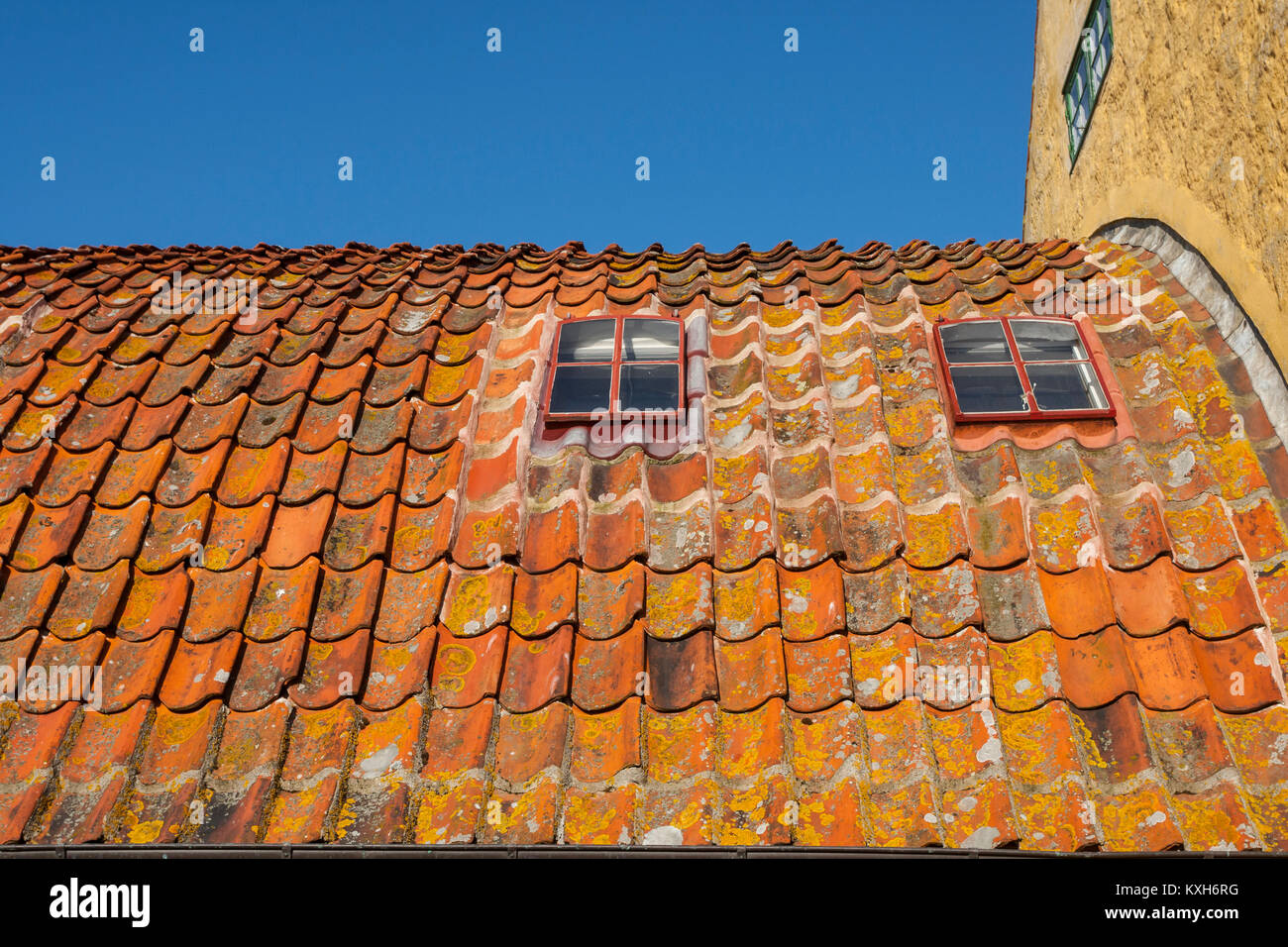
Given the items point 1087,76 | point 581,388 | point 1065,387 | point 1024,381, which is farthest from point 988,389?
point 1087,76

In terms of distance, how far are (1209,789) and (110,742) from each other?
3543 millimetres

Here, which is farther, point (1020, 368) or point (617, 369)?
point (617, 369)

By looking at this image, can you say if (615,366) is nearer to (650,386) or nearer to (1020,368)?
(650,386)

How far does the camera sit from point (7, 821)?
325cm

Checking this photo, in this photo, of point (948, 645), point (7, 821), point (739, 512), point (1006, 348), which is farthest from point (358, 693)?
point (1006, 348)

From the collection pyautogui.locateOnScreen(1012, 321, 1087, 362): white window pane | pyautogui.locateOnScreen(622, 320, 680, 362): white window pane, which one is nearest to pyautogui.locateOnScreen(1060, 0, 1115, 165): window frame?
pyautogui.locateOnScreen(1012, 321, 1087, 362): white window pane

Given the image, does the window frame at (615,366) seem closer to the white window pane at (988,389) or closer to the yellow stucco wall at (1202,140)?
the white window pane at (988,389)

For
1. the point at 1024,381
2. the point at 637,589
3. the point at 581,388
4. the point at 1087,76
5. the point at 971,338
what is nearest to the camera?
the point at 637,589

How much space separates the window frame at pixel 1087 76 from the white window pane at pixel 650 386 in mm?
4244

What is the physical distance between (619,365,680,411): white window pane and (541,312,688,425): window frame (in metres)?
0.02

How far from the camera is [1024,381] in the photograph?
5.00m

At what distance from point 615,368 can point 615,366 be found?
0.02 m

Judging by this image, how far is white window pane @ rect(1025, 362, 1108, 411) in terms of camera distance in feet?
16.1

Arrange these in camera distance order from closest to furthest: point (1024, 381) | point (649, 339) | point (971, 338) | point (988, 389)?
1. point (1024, 381)
2. point (988, 389)
3. point (971, 338)
4. point (649, 339)
